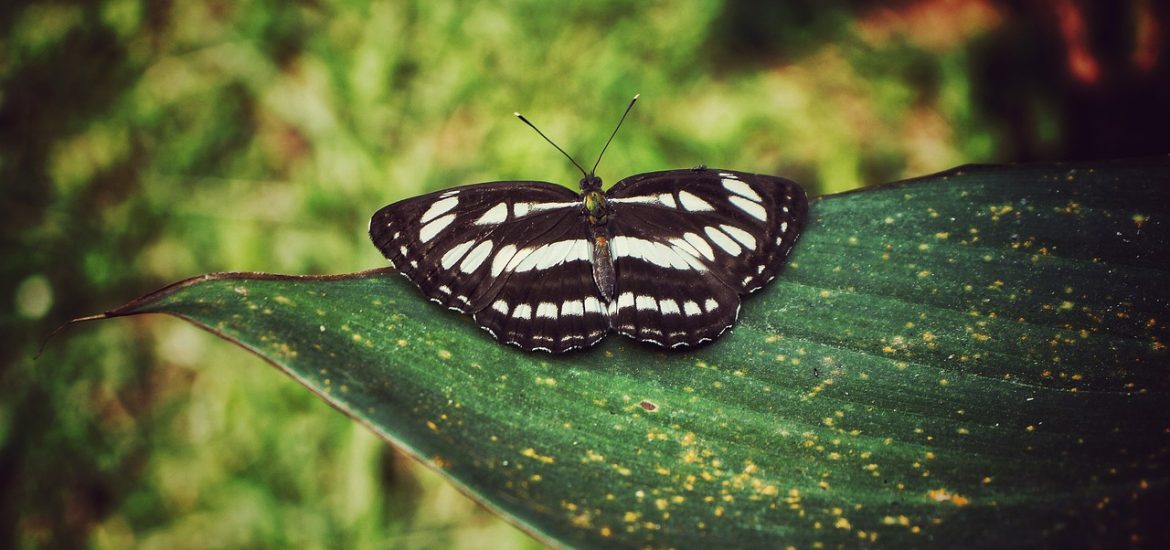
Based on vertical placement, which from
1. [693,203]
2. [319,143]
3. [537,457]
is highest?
[319,143]

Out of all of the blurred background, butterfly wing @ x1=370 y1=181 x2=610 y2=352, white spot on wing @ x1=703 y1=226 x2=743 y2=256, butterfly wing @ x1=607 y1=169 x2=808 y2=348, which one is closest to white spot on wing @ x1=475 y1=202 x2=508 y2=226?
butterfly wing @ x1=370 y1=181 x2=610 y2=352

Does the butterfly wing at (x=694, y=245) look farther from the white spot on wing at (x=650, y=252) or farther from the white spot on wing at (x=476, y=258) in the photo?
the white spot on wing at (x=476, y=258)

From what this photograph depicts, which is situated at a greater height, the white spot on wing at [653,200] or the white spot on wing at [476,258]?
the white spot on wing at [653,200]

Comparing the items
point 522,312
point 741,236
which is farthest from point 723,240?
point 522,312

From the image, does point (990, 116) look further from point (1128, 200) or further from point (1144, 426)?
point (1144, 426)

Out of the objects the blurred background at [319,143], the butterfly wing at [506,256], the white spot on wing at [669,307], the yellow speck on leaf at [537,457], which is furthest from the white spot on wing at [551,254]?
the blurred background at [319,143]

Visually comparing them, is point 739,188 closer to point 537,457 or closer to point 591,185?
point 591,185
